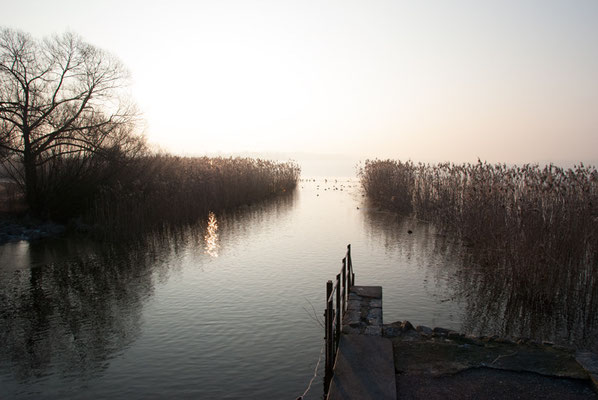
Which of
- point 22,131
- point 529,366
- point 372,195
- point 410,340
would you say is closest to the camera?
point 529,366

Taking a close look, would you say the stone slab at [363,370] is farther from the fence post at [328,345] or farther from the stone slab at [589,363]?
the stone slab at [589,363]

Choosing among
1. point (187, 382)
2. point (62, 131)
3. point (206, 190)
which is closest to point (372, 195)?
Result: point (206, 190)

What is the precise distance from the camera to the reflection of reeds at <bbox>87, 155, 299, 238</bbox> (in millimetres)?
17609

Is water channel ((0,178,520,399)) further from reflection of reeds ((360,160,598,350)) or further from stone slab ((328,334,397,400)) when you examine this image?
reflection of reeds ((360,160,598,350))

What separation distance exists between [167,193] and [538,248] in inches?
620

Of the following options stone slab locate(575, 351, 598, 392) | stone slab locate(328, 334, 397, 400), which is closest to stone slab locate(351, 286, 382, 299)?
stone slab locate(328, 334, 397, 400)

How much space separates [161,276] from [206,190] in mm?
12190

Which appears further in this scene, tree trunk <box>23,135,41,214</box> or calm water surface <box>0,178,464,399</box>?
tree trunk <box>23,135,41,214</box>

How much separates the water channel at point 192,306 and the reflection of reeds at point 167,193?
1.84 meters

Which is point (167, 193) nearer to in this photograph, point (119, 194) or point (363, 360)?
point (119, 194)

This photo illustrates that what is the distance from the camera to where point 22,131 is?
57.7 feet

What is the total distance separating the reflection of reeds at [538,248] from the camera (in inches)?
322

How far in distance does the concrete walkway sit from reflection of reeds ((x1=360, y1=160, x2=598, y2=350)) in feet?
9.05

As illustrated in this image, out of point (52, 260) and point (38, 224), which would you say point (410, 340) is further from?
point (38, 224)
